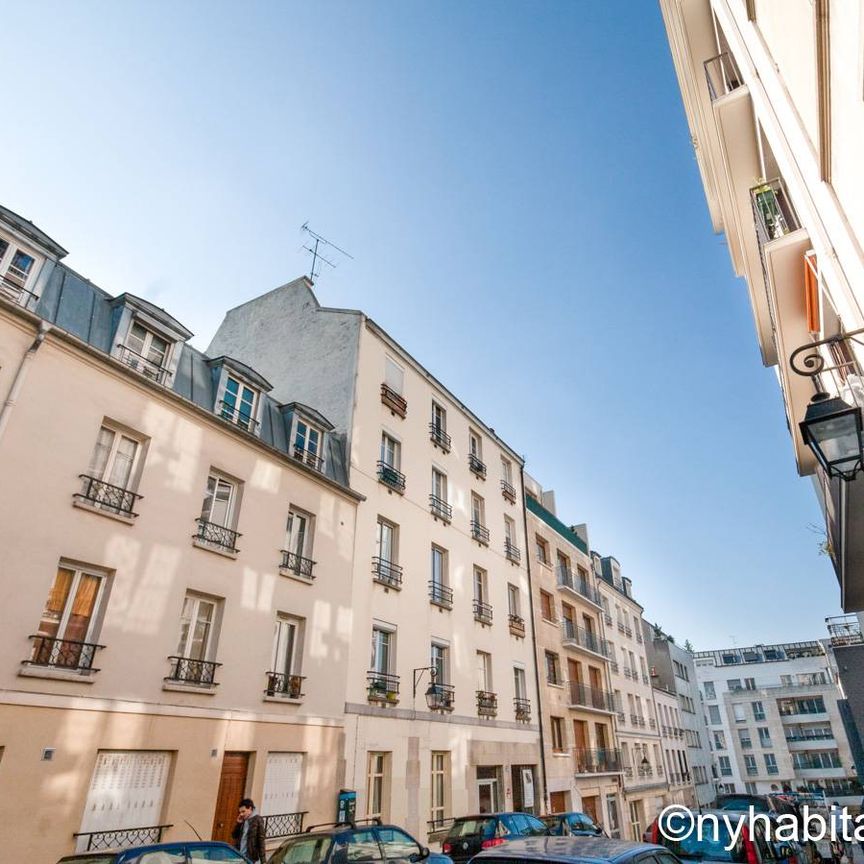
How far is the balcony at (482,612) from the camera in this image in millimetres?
20797

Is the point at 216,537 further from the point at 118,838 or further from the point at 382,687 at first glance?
the point at 382,687

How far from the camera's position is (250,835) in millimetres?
Result: 10086

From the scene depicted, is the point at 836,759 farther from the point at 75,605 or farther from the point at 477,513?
the point at 75,605

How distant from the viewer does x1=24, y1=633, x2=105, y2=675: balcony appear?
9.25m

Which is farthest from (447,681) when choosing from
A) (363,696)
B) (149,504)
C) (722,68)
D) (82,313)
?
(722,68)

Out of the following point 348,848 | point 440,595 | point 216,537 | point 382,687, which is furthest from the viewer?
point 440,595

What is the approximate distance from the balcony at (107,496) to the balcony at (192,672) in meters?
3.00

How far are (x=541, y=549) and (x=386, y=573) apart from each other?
1250 centimetres

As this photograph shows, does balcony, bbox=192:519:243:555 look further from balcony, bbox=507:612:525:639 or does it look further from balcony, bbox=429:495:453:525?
balcony, bbox=507:612:525:639

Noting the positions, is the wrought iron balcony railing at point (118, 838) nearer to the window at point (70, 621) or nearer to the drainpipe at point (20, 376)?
the window at point (70, 621)

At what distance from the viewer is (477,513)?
23.4 m

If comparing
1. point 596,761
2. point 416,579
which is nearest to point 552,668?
point 596,761

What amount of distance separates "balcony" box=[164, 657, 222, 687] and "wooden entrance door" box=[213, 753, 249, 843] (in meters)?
1.60

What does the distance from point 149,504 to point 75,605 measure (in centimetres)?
223
